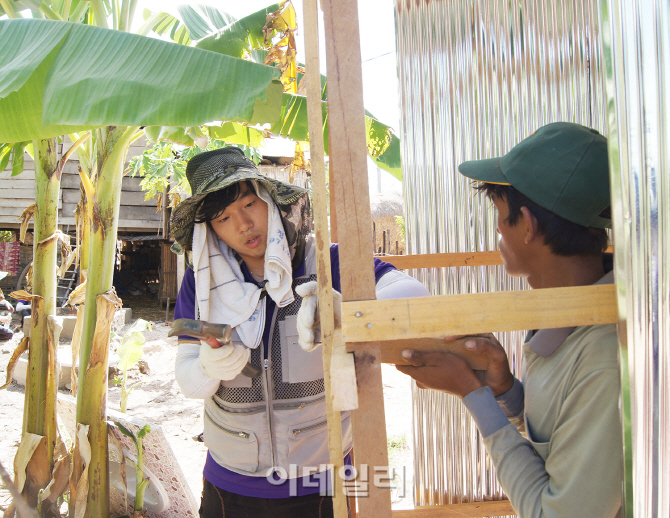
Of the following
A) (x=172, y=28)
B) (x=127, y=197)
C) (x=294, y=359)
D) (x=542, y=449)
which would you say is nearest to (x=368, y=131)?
(x=172, y=28)

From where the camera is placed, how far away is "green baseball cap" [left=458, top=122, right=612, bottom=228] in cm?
102

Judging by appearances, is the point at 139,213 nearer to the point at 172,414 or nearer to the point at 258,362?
the point at 172,414

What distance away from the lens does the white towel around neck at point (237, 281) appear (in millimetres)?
1581

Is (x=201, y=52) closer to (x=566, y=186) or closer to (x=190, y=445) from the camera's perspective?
(x=566, y=186)

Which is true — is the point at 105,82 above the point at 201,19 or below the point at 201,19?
→ below

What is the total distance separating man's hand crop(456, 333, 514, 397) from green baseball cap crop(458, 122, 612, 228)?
327 millimetres

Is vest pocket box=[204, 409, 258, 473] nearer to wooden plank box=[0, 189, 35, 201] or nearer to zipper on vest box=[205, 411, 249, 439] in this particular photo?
zipper on vest box=[205, 411, 249, 439]

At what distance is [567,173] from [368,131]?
7.89ft

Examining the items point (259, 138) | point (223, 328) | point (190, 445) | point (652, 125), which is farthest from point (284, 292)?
point (190, 445)

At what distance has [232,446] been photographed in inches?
64.0

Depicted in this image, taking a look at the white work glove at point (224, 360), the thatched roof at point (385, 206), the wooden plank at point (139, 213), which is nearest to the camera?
the white work glove at point (224, 360)

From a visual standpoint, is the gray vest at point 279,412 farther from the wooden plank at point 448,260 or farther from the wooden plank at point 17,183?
the wooden plank at point 17,183

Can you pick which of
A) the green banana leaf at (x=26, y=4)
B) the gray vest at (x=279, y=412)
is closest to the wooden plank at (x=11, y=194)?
the green banana leaf at (x=26, y=4)

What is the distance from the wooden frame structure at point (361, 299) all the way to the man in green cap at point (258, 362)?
2.55 ft
